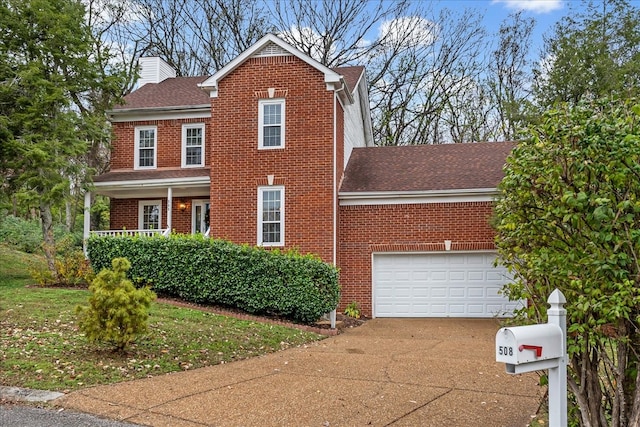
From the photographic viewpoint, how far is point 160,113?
59.8 feet

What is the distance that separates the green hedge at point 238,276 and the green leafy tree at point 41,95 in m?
3.63

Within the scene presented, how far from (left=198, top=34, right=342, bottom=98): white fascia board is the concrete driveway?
8.22m

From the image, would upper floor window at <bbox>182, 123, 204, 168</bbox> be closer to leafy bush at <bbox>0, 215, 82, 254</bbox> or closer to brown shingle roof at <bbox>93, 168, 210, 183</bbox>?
brown shingle roof at <bbox>93, 168, 210, 183</bbox>

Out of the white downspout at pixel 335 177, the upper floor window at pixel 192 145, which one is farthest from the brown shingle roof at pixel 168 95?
the white downspout at pixel 335 177

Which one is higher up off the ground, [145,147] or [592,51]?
[592,51]

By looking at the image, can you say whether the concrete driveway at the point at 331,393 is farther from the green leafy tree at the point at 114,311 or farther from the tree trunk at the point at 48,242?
the tree trunk at the point at 48,242

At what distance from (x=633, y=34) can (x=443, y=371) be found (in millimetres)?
21347

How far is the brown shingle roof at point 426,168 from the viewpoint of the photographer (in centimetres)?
1548

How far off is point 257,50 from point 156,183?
490 centimetres

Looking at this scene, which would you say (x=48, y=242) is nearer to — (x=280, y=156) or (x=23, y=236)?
(x=280, y=156)

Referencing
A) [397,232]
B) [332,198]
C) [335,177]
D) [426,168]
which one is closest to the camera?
[332,198]

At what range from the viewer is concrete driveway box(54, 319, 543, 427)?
18.1 ft

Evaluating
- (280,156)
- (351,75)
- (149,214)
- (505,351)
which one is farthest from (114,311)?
(351,75)

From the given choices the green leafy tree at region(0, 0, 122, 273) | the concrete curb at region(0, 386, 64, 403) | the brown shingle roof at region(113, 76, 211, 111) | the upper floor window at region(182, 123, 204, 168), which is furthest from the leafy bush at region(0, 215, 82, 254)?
the concrete curb at region(0, 386, 64, 403)
